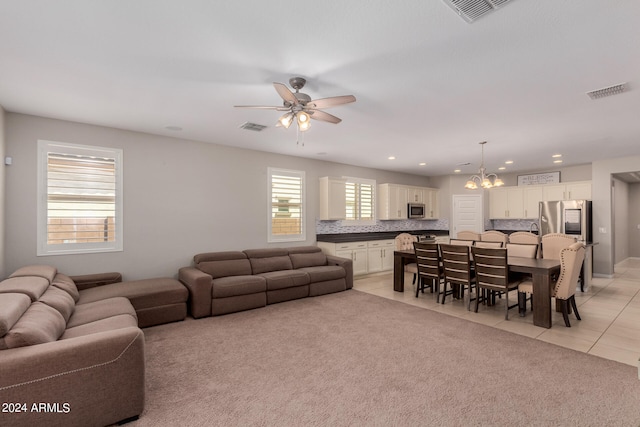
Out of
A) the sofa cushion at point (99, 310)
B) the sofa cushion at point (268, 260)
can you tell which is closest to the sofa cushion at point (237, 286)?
the sofa cushion at point (268, 260)

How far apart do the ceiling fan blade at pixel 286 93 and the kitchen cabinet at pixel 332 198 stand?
12.7ft

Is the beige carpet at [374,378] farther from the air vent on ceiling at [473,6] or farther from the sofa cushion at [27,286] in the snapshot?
the air vent on ceiling at [473,6]

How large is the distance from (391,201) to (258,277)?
177 inches

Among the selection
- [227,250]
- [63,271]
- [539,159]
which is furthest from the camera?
[539,159]

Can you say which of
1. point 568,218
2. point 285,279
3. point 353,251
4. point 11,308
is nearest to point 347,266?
point 353,251

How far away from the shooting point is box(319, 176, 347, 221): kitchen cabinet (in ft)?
21.6

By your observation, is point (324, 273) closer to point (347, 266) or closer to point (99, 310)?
point (347, 266)

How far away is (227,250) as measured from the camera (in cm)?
542

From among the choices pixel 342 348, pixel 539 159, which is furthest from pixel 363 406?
pixel 539 159

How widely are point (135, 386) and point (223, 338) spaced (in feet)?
4.66

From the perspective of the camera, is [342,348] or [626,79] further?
[342,348]

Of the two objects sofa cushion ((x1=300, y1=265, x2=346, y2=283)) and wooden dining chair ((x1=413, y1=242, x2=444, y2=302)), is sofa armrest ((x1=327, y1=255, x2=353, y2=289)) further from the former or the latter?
wooden dining chair ((x1=413, y1=242, x2=444, y2=302))

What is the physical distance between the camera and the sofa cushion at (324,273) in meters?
5.30

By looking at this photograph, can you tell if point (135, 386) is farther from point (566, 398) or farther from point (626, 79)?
point (626, 79)
